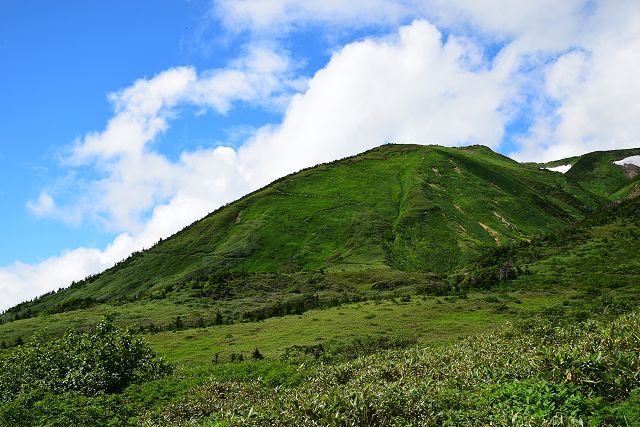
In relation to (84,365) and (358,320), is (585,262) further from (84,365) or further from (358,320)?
(84,365)

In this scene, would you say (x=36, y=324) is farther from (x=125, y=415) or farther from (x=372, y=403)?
(x=372, y=403)

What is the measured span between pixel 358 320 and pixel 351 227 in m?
91.5

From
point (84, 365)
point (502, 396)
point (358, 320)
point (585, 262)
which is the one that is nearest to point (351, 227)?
point (585, 262)

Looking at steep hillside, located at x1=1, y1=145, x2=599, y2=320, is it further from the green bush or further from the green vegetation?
the green bush

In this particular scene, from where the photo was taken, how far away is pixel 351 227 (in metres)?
148

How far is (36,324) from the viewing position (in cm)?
7369

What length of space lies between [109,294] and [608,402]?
388 ft

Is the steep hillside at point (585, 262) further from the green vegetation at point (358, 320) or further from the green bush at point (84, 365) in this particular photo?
the green bush at point (84, 365)

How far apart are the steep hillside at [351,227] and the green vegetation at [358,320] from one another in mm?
786

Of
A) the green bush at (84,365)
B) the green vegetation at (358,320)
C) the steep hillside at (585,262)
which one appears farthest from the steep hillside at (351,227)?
the green bush at (84,365)

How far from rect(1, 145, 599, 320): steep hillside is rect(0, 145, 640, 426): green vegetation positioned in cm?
79

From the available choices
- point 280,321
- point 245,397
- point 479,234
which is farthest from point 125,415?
point 479,234

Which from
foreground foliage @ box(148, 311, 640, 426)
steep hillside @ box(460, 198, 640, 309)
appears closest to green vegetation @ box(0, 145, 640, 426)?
foreground foliage @ box(148, 311, 640, 426)

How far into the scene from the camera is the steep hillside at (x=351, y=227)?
412 feet
